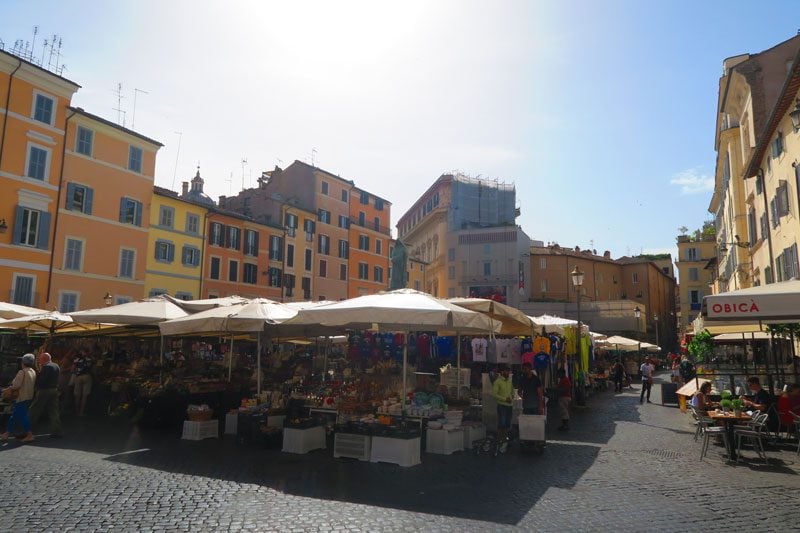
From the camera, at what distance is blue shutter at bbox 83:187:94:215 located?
100.0ft

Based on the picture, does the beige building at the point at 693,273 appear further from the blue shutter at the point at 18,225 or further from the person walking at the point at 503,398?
the blue shutter at the point at 18,225

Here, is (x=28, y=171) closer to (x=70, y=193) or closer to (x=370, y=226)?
(x=70, y=193)

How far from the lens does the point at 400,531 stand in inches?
223

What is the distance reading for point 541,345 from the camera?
1450 centimetres

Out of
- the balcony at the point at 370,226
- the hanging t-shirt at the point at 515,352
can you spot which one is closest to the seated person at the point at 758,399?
the hanging t-shirt at the point at 515,352

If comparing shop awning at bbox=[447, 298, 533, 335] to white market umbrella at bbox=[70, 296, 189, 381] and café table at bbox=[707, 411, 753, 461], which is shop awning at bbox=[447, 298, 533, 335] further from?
white market umbrella at bbox=[70, 296, 189, 381]

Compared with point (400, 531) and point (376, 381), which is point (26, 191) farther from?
point (400, 531)

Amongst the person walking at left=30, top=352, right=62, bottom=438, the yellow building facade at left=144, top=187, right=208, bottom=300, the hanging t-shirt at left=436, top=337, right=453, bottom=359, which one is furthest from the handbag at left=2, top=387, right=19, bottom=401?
the yellow building facade at left=144, top=187, right=208, bottom=300

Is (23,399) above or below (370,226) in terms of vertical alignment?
below

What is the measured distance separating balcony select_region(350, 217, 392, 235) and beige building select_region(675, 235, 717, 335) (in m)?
35.7

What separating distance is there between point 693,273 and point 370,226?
3916 cm

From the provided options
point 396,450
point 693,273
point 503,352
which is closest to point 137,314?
point 396,450

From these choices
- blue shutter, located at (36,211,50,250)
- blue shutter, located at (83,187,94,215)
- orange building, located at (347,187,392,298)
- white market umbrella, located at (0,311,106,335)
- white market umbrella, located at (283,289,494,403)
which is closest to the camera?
white market umbrella, located at (283,289,494,403)

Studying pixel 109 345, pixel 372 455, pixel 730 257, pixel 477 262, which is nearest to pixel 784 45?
pixel 730 257
